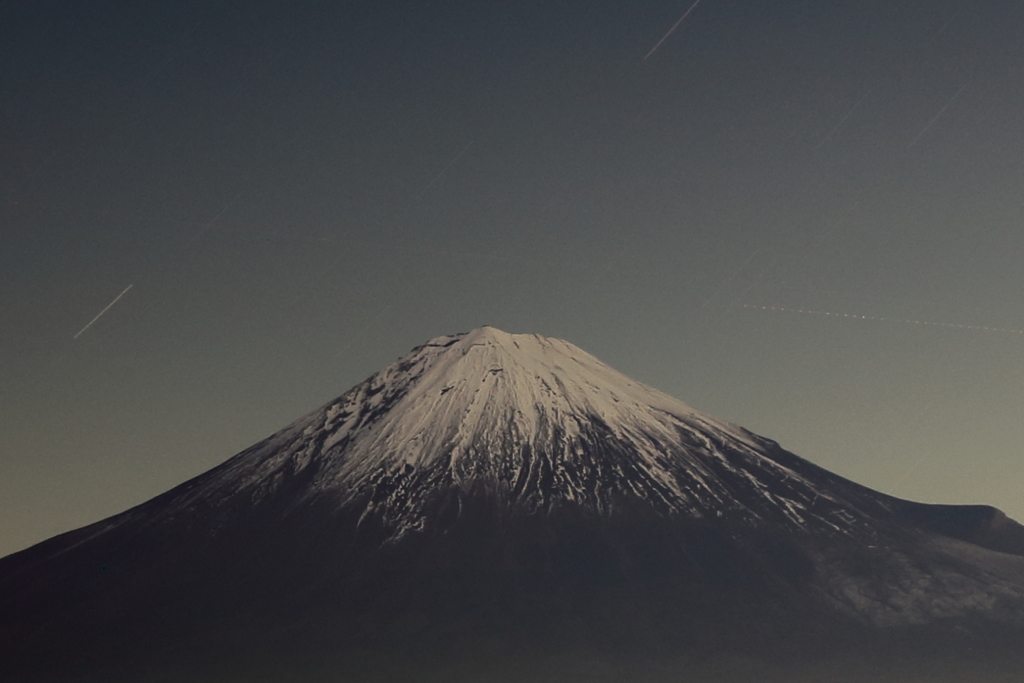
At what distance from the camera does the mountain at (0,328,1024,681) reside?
148875 millimetres

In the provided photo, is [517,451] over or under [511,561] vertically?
over

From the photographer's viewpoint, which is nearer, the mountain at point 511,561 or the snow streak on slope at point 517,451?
the mountain at point 511,561

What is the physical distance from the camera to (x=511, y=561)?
531 ft

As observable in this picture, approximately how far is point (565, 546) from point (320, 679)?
38.2m

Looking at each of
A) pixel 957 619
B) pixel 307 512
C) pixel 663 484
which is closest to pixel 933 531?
pixel 957 619

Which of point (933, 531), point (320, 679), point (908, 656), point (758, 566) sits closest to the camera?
point (320, 679)

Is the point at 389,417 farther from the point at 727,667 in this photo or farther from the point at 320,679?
the point at 727,667

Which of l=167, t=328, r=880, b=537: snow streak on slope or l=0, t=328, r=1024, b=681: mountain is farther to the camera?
l=167, t=328, r=880, b=537: snow streak on slope

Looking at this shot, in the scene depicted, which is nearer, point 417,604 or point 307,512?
point 417,604

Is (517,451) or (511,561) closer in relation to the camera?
(511,561)

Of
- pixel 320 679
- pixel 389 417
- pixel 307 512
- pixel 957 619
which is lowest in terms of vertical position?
pixel 320 679

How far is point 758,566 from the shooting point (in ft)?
541

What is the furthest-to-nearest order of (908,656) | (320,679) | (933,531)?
1. (933,531)
2. (908,656)
3. (320,679)

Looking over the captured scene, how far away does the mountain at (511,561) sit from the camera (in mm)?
148875
